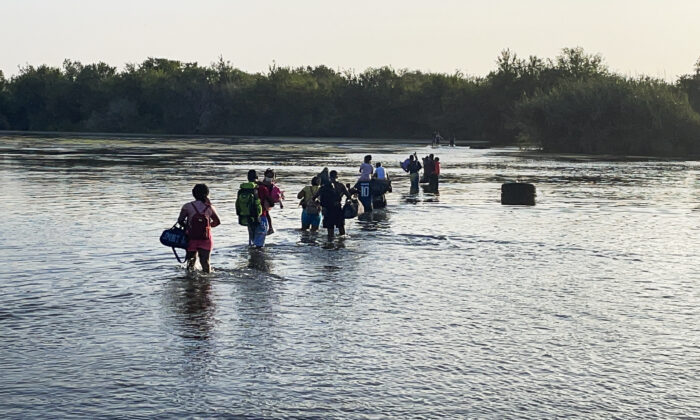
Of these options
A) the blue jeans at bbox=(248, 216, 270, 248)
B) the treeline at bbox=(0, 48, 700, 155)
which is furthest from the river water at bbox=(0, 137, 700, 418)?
the treeline at bbox=(0, 48, 700, 155)

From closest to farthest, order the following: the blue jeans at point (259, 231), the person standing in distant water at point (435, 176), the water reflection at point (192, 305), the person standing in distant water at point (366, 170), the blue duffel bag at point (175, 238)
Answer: the water reflection at point (192, 305)
the blue duffel bag at point (175, 238)
the blue jeans at point (259, 231)
the person standing in distant water at point (366, 170)
the person standing in distant water at point (435, 176)

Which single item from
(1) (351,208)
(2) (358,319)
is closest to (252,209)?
(1) (351,208)

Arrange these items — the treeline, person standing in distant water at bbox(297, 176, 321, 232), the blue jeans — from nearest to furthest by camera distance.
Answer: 1. the blue jeans
2. person standing in distant water at bbox(297, 176, 321, 232)
3. the treeline

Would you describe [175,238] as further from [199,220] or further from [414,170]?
[414,170]

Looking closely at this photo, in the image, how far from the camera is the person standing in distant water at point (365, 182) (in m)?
24.0

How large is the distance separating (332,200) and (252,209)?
8.42ft

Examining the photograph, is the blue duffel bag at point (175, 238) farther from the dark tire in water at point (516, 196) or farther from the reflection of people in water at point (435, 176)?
the reflection of people in water at point (435, 176)

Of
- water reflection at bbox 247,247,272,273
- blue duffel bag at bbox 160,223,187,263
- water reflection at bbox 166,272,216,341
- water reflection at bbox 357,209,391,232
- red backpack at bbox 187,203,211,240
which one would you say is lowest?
water reflection at bbox 357,209,391,232

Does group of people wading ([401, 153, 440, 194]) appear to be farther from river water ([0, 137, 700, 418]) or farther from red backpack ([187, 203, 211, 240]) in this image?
red backpack ([187, 203, 211, 240])

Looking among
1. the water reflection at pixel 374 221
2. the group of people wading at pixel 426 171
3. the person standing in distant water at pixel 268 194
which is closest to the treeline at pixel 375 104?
the group of people wading at pixel 426 171

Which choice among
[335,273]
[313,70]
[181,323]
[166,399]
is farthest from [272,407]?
[313,70]

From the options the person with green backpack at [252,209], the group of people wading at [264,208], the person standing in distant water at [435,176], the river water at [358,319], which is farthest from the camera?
the person standing in distant water at [435,176]

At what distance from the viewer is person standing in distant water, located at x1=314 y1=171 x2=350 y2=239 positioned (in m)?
19.1

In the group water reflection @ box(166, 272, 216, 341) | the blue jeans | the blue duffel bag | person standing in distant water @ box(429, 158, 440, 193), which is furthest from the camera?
person standing in distant water @ box(429, 158, 440, 193)
